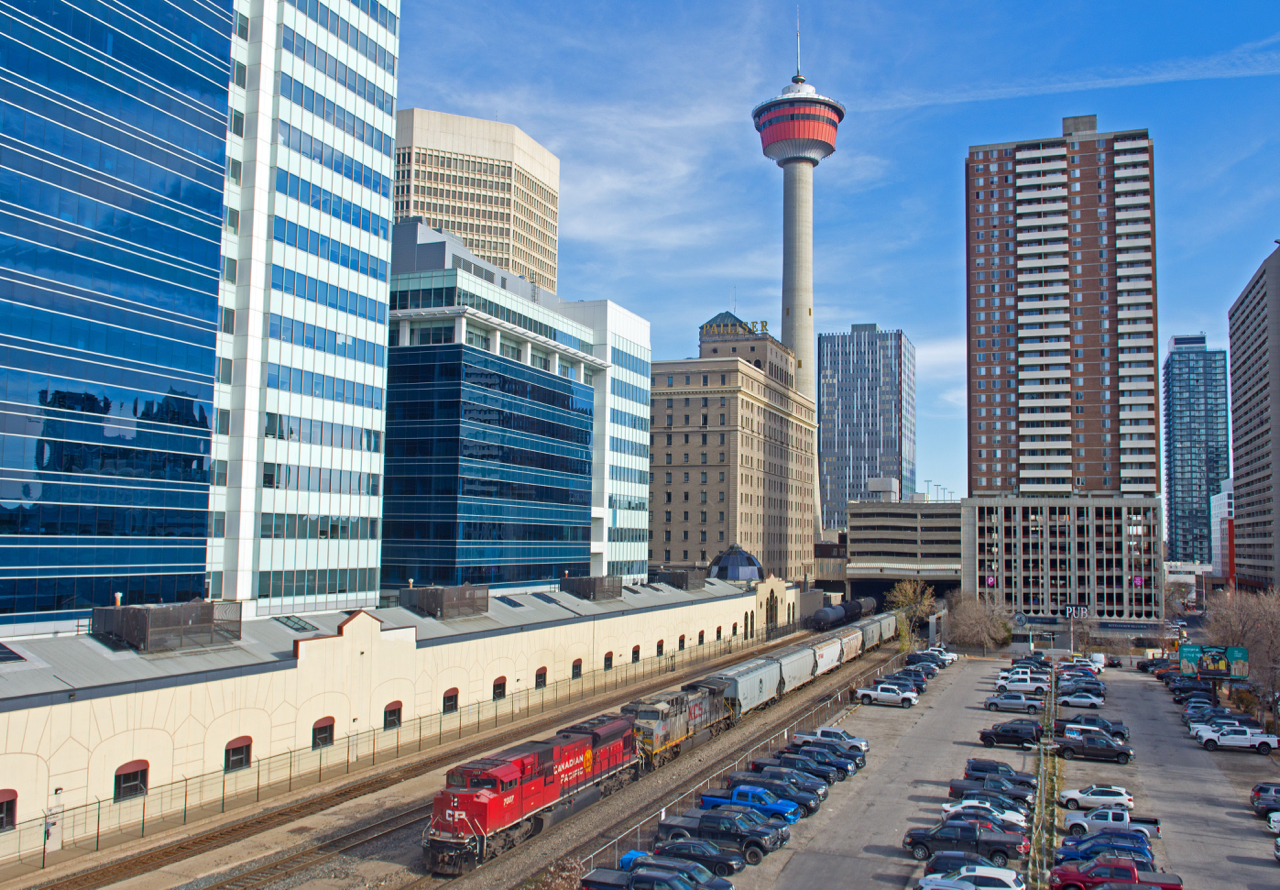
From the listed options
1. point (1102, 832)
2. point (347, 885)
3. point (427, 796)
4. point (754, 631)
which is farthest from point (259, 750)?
point (754, 631)

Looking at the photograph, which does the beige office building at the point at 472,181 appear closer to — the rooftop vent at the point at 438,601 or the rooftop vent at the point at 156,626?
the rooftop vent at the point at 438,601

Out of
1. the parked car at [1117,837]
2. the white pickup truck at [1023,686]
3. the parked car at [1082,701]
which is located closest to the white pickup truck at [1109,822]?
the parked car at [1117,837]

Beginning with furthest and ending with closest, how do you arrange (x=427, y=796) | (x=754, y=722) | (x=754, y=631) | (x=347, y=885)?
1. (x=754, y=631)
2. (x=754, y=722)
3. (x=427, y=796)
4. (x=347, y=885)

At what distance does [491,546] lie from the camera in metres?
77.5

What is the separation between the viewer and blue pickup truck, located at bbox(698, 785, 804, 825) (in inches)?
1459

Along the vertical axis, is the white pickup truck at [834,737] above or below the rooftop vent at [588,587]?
below

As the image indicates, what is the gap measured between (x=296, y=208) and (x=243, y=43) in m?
10.8

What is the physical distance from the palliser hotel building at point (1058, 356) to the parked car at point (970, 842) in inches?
4457

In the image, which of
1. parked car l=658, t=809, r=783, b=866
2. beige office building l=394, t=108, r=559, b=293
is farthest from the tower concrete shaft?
parked car l=658, t=809, r=783, b=866

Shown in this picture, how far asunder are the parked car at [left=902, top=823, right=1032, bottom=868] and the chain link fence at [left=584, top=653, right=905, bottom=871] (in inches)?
347

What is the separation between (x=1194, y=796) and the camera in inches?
1737

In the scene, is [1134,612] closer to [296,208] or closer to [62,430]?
[296,208]

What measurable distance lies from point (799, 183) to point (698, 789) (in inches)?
6639

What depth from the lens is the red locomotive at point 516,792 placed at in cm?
3098
